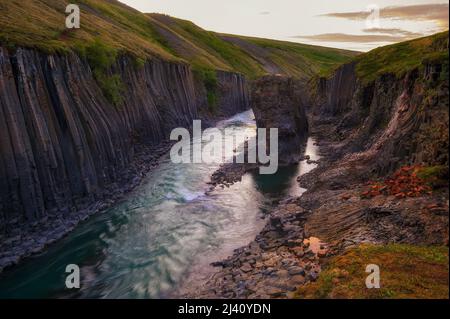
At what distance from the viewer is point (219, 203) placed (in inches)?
1183

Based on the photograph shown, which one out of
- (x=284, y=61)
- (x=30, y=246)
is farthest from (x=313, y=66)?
(x=30, y=246)

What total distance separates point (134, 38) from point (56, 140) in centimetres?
4120

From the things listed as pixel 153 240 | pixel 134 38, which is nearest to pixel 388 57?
pixel 134 38

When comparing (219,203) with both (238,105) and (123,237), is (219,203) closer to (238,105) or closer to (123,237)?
Answer: (123,237)

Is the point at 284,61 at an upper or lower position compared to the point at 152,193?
upper

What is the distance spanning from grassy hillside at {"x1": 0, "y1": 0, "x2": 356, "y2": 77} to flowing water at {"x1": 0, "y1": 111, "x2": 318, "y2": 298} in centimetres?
1361

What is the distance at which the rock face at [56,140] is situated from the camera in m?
21.7

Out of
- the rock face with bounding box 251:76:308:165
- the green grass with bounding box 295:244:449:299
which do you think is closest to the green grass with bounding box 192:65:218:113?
the rock face with bounding box 251:76:308:165

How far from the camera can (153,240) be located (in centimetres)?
2367

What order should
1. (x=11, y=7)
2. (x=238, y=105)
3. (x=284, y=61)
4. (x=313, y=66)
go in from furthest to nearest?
1. (x=313, y=66)
2. (x=284, y=61)
3. (x=238, y=105)
4. (x=11, y=7)

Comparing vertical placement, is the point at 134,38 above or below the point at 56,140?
above

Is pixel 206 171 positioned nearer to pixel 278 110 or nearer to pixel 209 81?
pixel 278 110

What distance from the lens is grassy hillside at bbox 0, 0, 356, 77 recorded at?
100 ft
